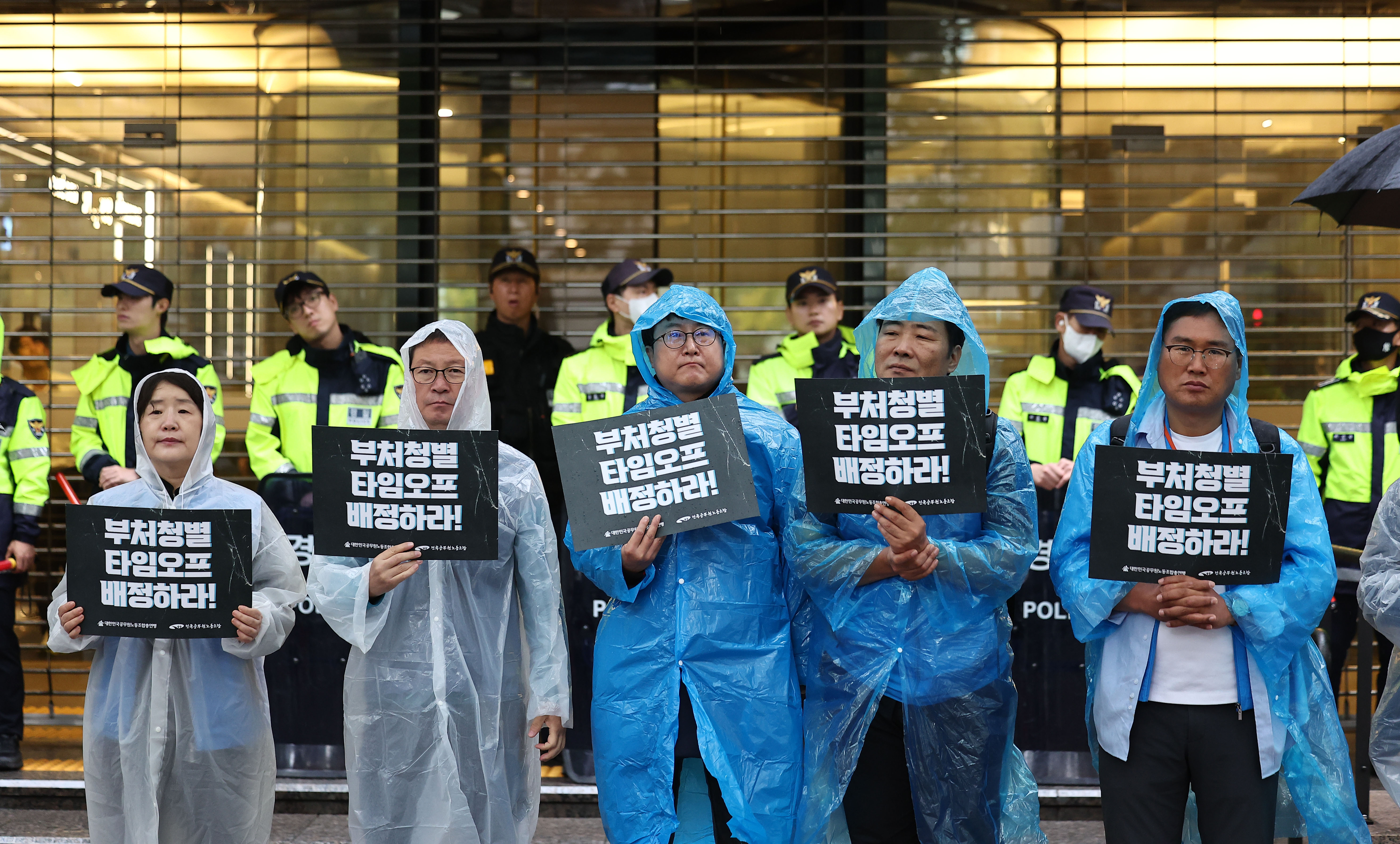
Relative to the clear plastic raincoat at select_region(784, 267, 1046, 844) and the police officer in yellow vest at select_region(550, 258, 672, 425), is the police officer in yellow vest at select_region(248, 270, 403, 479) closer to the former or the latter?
the police officer in yellow vest at select_region(550, 258, 672, 425)

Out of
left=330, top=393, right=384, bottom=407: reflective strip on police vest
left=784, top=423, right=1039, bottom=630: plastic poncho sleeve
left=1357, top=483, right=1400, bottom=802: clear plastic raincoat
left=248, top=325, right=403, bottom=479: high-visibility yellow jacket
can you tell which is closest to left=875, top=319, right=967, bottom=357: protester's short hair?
left=784, top=423, right=1039, bottom=630: plastic poncho sleeve

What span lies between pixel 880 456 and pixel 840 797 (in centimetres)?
91

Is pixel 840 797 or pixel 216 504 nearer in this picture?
pixel 840 797

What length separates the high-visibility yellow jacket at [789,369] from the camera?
680cm

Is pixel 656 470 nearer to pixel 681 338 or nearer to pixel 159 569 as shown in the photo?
pixel 681 338

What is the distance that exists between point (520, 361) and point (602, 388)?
71 centimetres

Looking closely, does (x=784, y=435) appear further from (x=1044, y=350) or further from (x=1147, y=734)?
(x=1044, y=350)

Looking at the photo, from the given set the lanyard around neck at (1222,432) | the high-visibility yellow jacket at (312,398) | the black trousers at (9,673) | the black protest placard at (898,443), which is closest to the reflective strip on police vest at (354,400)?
the high-visibility yellow jacket at (312,398)

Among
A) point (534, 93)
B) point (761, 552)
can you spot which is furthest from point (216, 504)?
point (534, 93)

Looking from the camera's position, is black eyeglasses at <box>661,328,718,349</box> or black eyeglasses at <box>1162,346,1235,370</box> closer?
black eyeglasses at <box>1162,346,1235,370</box>

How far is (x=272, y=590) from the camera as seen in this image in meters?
3.73

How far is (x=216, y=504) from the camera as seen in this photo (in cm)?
373

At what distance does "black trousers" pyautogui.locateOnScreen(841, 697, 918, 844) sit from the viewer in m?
3.39

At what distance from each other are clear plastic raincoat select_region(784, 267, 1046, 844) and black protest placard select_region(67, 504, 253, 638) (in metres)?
1.56
